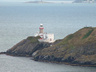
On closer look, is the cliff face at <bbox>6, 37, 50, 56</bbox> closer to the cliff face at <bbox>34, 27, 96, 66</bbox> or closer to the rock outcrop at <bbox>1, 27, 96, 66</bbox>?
the rock outcrop at <bbox>1, 27, 96, 66</bbox>

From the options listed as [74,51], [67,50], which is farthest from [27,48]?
[74,51]

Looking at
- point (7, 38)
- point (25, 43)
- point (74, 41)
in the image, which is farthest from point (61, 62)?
point (7, 38)

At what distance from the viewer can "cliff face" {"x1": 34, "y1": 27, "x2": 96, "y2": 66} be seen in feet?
249

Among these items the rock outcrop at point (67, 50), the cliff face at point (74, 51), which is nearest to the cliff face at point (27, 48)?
the rock outcrop at point (67, 50)

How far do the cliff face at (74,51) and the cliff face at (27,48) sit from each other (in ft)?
12.8

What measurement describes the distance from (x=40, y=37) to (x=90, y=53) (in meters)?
15.5

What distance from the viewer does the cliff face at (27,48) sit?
8569cm

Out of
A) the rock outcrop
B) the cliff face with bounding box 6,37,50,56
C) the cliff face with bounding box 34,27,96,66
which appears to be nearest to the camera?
the cliff face with bounding box 34,27,96,66

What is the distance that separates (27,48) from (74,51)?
36.6 ft

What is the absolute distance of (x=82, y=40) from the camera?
8181cm

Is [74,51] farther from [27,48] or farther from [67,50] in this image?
[27,48]

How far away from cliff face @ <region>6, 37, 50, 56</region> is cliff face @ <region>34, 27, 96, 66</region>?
154 inches

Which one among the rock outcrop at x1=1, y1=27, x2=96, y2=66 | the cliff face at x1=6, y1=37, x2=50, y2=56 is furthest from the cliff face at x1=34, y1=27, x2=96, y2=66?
the cliff face at x1=6, y1=37, x2=50, y2=56

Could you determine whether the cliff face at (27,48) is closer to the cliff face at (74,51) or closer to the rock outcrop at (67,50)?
the rock outcrop at (67,50)
